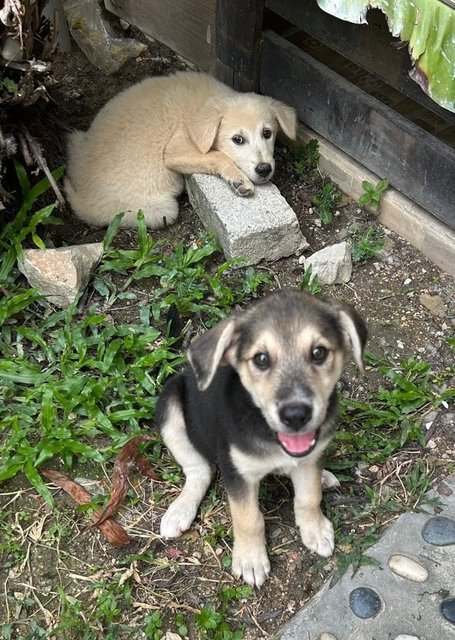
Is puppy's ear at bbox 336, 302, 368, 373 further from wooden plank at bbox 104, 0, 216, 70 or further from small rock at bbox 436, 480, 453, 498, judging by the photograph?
wooden plank at bbox 104, 0, 216, 70

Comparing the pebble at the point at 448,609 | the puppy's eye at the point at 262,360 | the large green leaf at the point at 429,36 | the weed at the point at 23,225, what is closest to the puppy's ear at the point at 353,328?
the puppy's eye at the point at 262,360

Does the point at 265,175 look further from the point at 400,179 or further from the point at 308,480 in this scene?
the point at 308,480

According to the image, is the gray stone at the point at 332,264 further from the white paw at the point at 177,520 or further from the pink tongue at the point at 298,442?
the pink tongue at the point at 298,442

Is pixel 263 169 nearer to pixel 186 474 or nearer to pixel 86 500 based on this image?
pixel 186 474

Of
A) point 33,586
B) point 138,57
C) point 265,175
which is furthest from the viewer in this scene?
point 138,57

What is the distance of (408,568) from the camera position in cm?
351

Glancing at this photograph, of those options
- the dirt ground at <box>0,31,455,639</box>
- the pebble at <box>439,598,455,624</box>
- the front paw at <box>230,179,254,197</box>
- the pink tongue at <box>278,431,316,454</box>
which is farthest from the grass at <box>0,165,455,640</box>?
the pink tongue at <box>278,431,316,454</box>

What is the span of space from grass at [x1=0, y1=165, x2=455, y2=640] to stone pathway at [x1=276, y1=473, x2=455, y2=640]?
105mm

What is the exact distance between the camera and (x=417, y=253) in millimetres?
5266

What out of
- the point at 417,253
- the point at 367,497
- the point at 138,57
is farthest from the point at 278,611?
the point at 138,57

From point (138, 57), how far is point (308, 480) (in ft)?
15.7

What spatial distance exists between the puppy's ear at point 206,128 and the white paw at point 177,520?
9.08ft

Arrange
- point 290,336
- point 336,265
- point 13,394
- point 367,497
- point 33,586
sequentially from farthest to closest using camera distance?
point 336,265 → point 13,394 → point 367,497 → point 33,586 → point 290,336

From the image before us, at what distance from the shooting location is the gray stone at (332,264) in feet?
16.4
